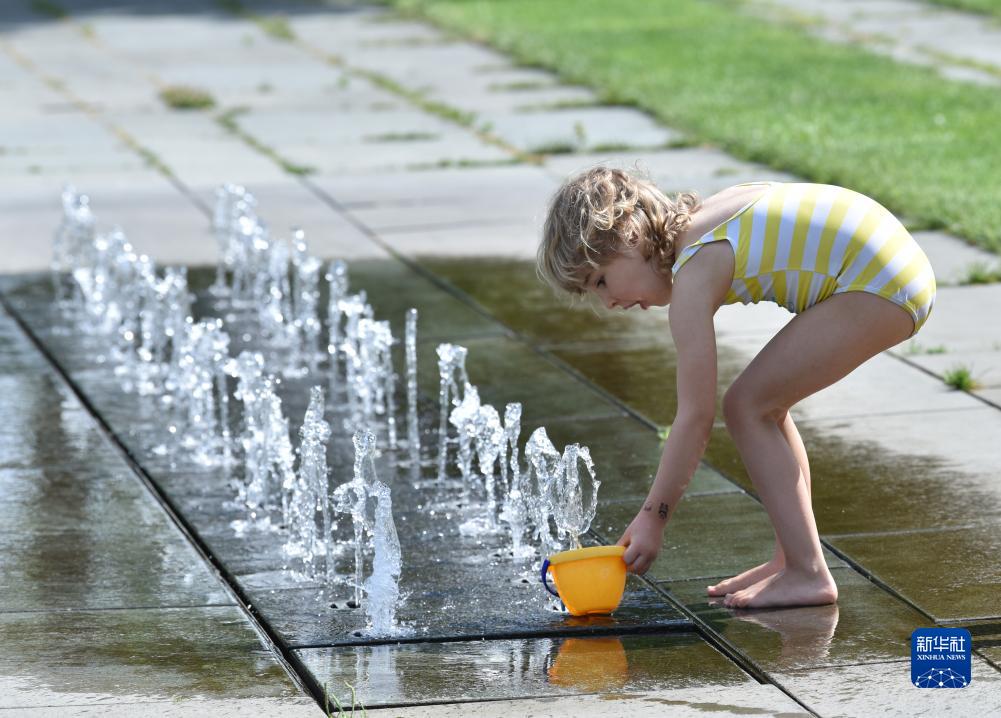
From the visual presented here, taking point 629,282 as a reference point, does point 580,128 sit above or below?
below

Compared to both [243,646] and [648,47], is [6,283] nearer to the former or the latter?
[243,646]

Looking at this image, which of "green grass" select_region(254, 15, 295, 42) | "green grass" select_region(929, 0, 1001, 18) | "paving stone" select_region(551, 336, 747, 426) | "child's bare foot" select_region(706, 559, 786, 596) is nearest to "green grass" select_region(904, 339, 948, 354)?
"paving stone" select_region(551, 336, 747, 426)

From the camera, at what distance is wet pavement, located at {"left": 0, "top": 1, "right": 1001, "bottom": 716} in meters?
3.85

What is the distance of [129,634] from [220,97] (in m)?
9.98

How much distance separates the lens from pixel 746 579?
14.1 ft

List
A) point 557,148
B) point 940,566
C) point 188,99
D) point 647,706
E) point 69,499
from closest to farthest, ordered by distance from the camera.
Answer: point 647,706, point 940,566, point 69,499, point 557,148, point 188,99

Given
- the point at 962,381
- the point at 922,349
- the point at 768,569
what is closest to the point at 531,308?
the point at 922,349

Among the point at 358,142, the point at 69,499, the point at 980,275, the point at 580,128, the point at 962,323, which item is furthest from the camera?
the point at 358,142

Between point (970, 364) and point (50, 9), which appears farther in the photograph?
point (50, 9)

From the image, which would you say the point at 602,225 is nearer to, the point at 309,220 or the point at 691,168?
the point at 309,220

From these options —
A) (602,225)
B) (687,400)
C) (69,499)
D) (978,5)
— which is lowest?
(69,499)

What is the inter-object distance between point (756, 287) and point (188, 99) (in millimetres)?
9780

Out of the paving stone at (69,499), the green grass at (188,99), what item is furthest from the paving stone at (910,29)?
the paving stone at (69,499)

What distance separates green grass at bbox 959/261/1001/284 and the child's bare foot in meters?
3.59
